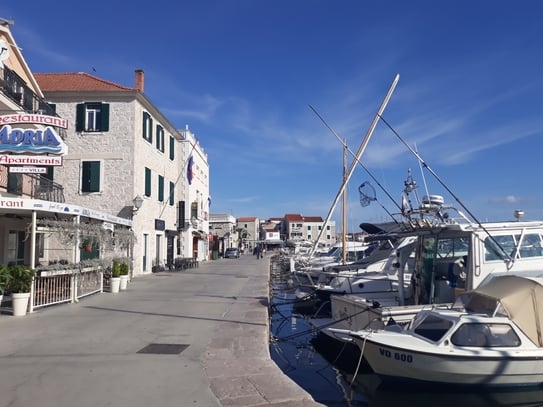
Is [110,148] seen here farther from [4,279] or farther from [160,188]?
[4,279]

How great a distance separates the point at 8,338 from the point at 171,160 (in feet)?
84.7

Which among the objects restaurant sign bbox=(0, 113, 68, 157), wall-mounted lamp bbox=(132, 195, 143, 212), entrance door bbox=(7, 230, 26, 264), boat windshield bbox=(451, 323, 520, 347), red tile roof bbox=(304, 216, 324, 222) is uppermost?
red tile roof bbox=(304, 216, 324, 222)

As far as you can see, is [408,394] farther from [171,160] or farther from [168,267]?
[171,160]

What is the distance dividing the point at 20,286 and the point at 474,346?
10700 mm

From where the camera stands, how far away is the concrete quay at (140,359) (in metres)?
6.18

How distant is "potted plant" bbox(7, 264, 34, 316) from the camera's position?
40.6 ft

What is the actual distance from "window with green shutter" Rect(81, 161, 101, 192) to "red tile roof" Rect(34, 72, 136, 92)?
406 centimetres

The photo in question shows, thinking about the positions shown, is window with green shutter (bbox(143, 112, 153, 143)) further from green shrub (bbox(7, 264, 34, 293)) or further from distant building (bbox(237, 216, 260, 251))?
distant building (bbox(237, 216, 260, 251))

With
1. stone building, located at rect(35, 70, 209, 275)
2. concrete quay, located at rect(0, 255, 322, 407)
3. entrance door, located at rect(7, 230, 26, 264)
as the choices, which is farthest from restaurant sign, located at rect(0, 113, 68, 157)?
stone building, located at rect(35, 70, 209, 275)

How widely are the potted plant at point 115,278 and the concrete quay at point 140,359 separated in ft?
11.4

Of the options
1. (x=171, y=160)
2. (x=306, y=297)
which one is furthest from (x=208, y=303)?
(x=171, y=160)

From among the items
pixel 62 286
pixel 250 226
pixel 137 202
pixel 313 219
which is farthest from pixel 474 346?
pixel 313 219

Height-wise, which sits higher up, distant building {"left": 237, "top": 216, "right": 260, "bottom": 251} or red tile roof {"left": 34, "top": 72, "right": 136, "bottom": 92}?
red tile roof {"left": 34, "top": 72, "right": 136, "bottom": 92}

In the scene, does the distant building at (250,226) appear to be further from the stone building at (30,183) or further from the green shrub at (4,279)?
the green shrub at (4,279)
